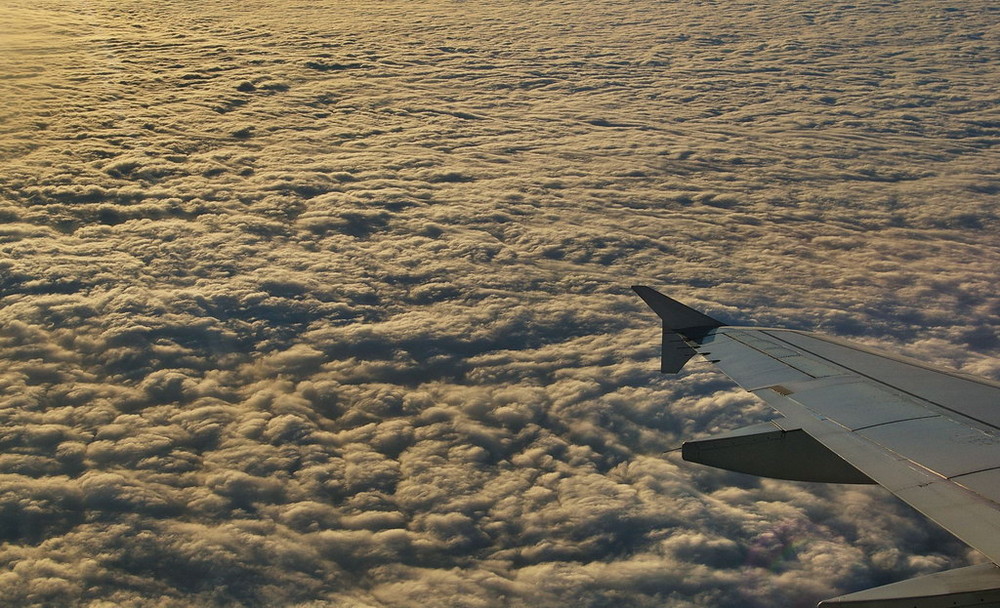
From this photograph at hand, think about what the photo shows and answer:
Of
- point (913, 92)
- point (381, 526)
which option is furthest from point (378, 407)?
point (913, 92)

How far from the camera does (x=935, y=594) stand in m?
2.80

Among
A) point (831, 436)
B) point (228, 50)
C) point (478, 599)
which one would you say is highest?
point (228, 50)

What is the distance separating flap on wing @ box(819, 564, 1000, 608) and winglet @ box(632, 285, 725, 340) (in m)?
3.07

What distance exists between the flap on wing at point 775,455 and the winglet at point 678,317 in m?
1.65

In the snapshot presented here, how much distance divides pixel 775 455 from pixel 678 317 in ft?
6.50

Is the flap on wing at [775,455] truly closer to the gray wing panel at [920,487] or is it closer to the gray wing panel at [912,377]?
the gray wing panel at [920,487]

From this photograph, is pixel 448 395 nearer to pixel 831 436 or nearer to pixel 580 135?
pixel 831 436

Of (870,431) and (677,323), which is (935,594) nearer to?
(870,431)

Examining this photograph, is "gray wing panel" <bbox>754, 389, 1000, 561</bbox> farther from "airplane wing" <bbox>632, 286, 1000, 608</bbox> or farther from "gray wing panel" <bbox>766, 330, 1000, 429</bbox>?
"gray wing panel" <bbox>766, 330, 1000, 429</bbox>

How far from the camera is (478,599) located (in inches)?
245

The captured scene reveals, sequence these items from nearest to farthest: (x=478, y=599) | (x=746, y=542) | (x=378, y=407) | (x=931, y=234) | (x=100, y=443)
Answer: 1. (x=478, y=599)
2. (x=746, y=542)
3. (x=100, y=443)
4. (x=378, y=407)
5. (x=931, y=234)

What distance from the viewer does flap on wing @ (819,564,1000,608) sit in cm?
274

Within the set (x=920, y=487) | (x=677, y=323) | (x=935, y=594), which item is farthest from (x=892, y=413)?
(x=677, y=323)

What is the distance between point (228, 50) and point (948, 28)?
47.8 m
